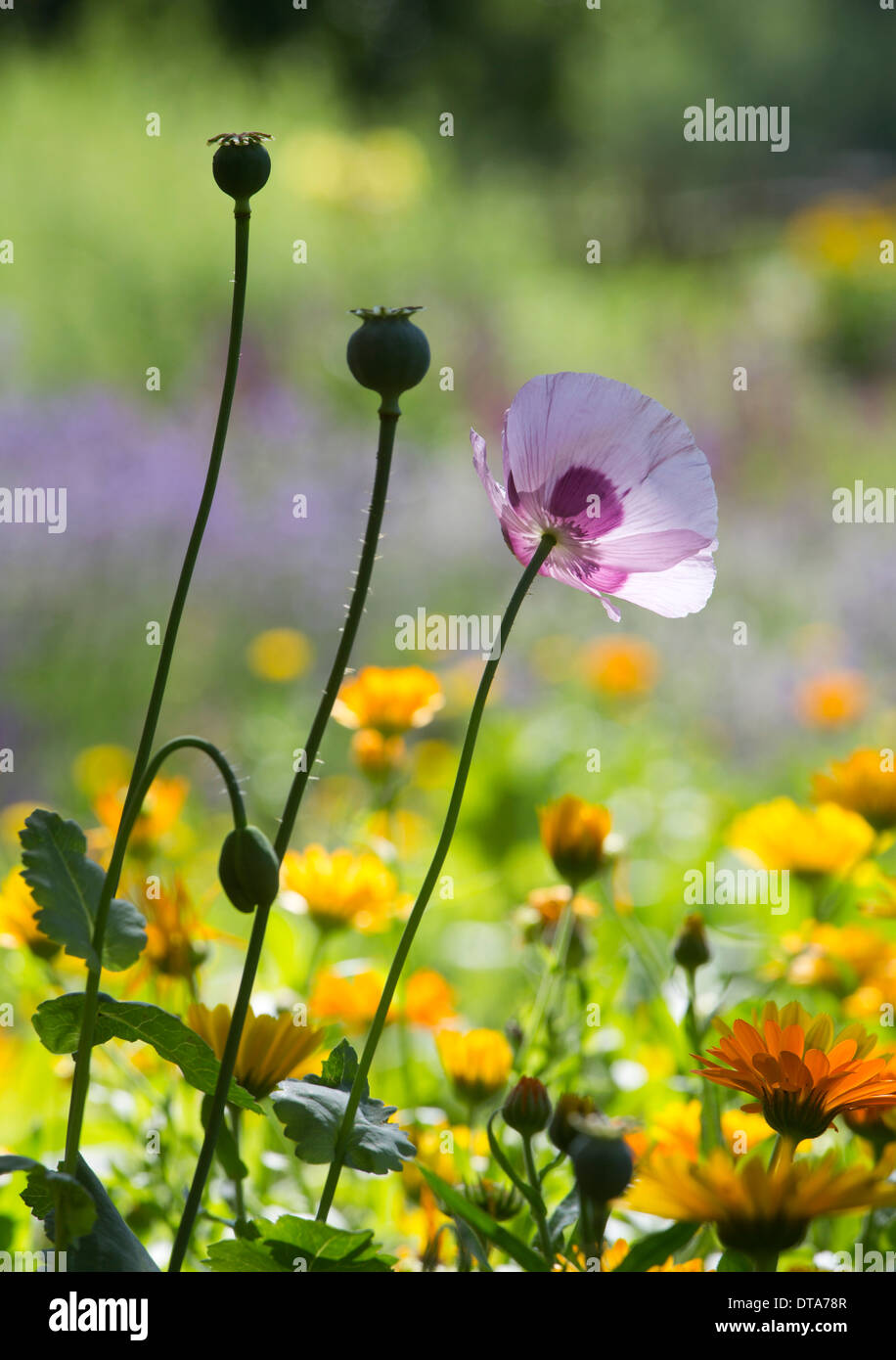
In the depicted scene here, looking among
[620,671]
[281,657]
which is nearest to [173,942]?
[620,671]

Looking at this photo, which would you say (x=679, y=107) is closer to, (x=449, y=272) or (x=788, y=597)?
(x=449, y=272)

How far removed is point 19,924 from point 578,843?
11.6 inches

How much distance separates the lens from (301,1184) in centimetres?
69

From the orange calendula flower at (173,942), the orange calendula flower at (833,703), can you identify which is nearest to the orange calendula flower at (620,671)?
the orange calendula flower at (833,703)

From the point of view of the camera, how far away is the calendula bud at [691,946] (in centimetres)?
66

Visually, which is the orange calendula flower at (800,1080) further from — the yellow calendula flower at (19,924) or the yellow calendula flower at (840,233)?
the yellow calendula flower at (840,233)

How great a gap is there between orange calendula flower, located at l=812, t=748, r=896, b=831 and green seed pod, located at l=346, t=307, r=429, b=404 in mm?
493

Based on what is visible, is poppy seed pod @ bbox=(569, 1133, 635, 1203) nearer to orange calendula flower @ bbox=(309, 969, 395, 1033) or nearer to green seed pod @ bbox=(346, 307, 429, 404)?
green seed pod @ bbox=(346, 307, 429, 404)

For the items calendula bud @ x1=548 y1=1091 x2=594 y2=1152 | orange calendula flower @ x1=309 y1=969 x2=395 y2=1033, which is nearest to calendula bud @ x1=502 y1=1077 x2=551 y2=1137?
calendula bud @ x1=548 y1=1091 x2=594 y2=1152

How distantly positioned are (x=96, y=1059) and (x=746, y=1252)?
21.6 inches

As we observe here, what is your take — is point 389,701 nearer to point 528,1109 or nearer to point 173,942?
point 173,942

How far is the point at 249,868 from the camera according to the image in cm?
39

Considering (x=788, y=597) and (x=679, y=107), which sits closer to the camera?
(x=788, y=597)
